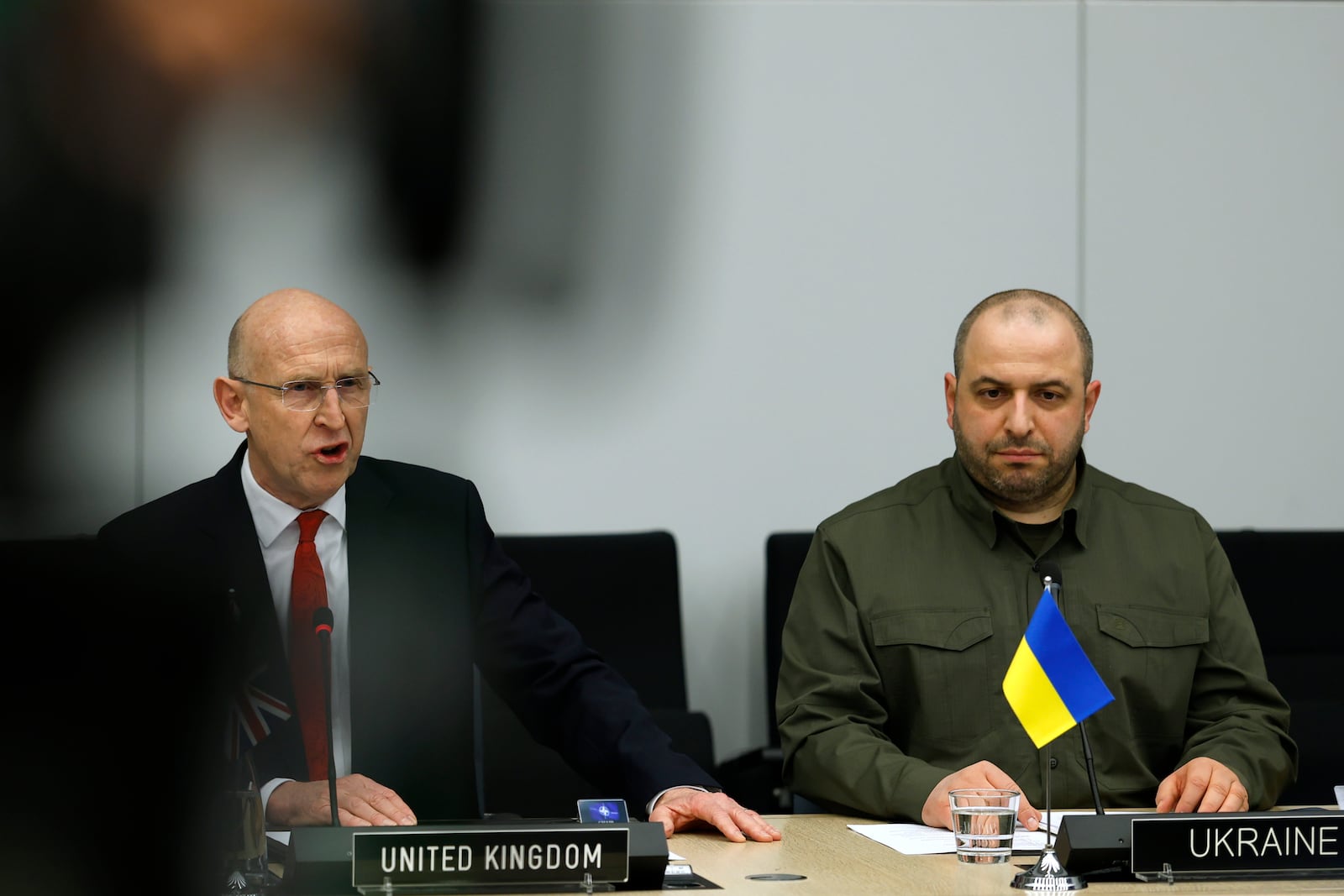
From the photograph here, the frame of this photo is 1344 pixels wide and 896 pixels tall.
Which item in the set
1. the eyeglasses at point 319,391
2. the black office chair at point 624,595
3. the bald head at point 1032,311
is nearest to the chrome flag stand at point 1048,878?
the bald head at point 1032,311

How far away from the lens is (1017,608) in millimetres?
2146

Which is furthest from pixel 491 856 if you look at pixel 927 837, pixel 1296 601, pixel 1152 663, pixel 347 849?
pixel 1296 601

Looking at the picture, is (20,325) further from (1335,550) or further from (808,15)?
(1335,550)

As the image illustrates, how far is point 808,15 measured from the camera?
44.8 inches

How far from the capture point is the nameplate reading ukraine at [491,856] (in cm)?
118

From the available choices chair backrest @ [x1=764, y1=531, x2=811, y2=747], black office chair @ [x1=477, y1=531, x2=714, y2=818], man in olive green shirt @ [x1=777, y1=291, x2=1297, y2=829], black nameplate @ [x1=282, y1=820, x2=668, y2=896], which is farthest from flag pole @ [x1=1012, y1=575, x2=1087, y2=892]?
chair backrest @ [x1=764, y1=531, x2=811, y2=747]

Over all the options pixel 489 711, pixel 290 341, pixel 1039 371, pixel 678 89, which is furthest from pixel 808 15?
pixel 489 711

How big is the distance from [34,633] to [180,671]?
30mm

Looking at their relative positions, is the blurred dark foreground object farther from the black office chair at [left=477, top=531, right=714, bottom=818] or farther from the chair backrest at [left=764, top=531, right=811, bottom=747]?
the chair backrest at [left=764, top=531, right=811, bottom=747]

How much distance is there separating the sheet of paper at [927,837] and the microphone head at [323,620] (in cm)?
118

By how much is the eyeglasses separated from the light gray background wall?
0.01 m

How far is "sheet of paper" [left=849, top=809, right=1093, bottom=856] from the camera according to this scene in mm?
1567

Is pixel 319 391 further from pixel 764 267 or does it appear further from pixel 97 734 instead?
pixel 764 267

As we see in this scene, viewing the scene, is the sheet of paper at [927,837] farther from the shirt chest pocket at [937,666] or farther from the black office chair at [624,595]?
the black office chair at [624,595]
